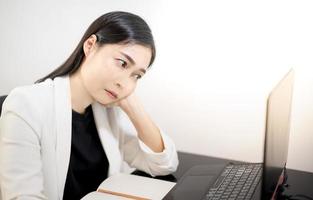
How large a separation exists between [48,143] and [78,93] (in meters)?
0.20

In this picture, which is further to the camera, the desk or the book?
the desk

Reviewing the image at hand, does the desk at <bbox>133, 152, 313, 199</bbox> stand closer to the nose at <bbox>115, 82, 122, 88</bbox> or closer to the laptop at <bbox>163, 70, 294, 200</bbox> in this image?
the laptop at <bbox>163, 70, 294, 200</bbox>

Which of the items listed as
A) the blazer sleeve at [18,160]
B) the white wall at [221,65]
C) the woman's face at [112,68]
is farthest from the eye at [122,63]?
the white wall at [221,65]

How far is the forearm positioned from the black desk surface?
12 centimetres

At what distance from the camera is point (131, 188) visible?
3.83 ft

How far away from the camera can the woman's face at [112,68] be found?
1.12 m

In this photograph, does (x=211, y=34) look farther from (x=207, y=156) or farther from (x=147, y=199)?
(x=147, y=199)

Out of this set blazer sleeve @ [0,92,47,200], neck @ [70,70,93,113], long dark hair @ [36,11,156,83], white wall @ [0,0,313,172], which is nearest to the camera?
blazer sleeve @ [0,92,47,200]

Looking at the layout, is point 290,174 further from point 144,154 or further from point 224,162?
point 144,154

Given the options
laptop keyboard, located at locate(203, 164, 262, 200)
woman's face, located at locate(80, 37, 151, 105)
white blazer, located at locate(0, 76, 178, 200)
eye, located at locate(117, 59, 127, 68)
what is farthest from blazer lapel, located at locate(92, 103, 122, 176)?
laptop keyboard, located at locate(203, 164, 262, 200)

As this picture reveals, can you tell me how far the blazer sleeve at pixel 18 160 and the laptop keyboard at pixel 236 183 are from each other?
0.49 meters

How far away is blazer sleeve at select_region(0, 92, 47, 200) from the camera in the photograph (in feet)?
3.33

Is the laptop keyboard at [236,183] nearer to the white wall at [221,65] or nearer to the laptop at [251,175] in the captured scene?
the laptop at [251,175]

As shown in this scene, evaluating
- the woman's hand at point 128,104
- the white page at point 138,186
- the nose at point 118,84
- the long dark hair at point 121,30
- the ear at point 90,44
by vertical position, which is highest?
the long dark hair at point 121,30
